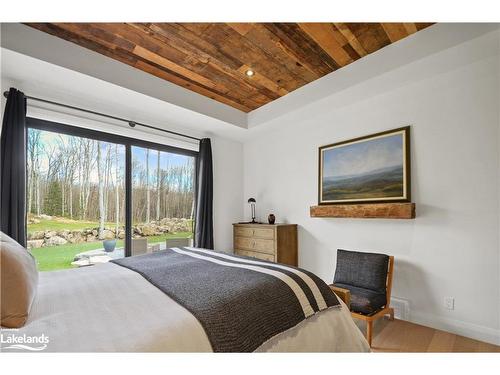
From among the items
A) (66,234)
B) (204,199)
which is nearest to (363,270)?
(204,199)

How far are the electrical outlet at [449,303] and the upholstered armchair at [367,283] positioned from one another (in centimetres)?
46

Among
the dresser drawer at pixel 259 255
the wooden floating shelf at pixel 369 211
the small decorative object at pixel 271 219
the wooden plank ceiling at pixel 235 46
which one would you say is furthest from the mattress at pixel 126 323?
the small decorative object at pixel 271 219

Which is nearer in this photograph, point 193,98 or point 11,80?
point 11,80

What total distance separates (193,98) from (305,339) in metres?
2.79

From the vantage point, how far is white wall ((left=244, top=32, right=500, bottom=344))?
2051 millimetres

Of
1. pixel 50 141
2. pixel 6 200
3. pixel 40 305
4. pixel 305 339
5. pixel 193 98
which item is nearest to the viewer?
pixel 40 305

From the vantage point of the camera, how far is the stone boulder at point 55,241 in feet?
8.59

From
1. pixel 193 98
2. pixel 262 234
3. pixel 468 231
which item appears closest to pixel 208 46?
pixel 193 98

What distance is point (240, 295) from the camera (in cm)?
119

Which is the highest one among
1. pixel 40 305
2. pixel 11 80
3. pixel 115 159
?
pixel 11 80

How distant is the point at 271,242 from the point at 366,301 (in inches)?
54.7

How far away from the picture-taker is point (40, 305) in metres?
1.13

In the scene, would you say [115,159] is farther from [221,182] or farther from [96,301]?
[96,301]
